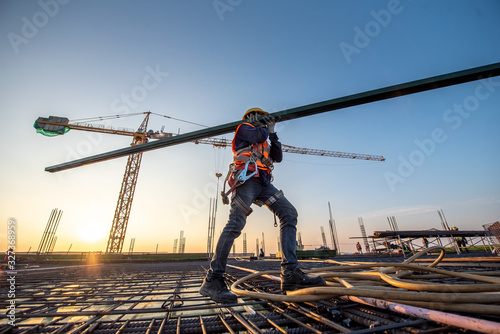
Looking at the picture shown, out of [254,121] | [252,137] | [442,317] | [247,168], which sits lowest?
[442,317]

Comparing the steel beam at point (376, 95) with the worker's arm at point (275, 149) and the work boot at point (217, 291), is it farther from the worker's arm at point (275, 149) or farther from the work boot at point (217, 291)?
the work boot at point (217, 291)

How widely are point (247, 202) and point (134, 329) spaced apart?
3.97 ft

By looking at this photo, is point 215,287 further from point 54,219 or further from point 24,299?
point 54,219

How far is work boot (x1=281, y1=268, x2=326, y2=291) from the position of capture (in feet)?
5.52

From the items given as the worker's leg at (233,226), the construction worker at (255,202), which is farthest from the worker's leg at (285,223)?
the worker's leg at (233,226)

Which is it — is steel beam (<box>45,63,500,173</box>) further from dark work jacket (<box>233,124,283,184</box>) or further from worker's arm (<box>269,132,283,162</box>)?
worker's arm (<box>269,132,283,162</box>)

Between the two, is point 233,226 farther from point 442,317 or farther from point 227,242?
point 442,317

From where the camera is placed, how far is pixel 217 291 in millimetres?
1744

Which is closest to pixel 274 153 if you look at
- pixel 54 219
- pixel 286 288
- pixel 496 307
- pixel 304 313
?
pixel 286 288

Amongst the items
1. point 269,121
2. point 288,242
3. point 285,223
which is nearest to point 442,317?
point 288,242

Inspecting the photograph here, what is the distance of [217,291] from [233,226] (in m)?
0.54

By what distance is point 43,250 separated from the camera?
947 inches

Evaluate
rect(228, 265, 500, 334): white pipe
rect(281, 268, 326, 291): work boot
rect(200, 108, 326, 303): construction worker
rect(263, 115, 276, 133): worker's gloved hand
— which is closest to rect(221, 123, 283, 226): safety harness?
rect(200, 108, 326, 303): construction worker

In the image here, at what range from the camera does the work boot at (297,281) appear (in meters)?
1.68
